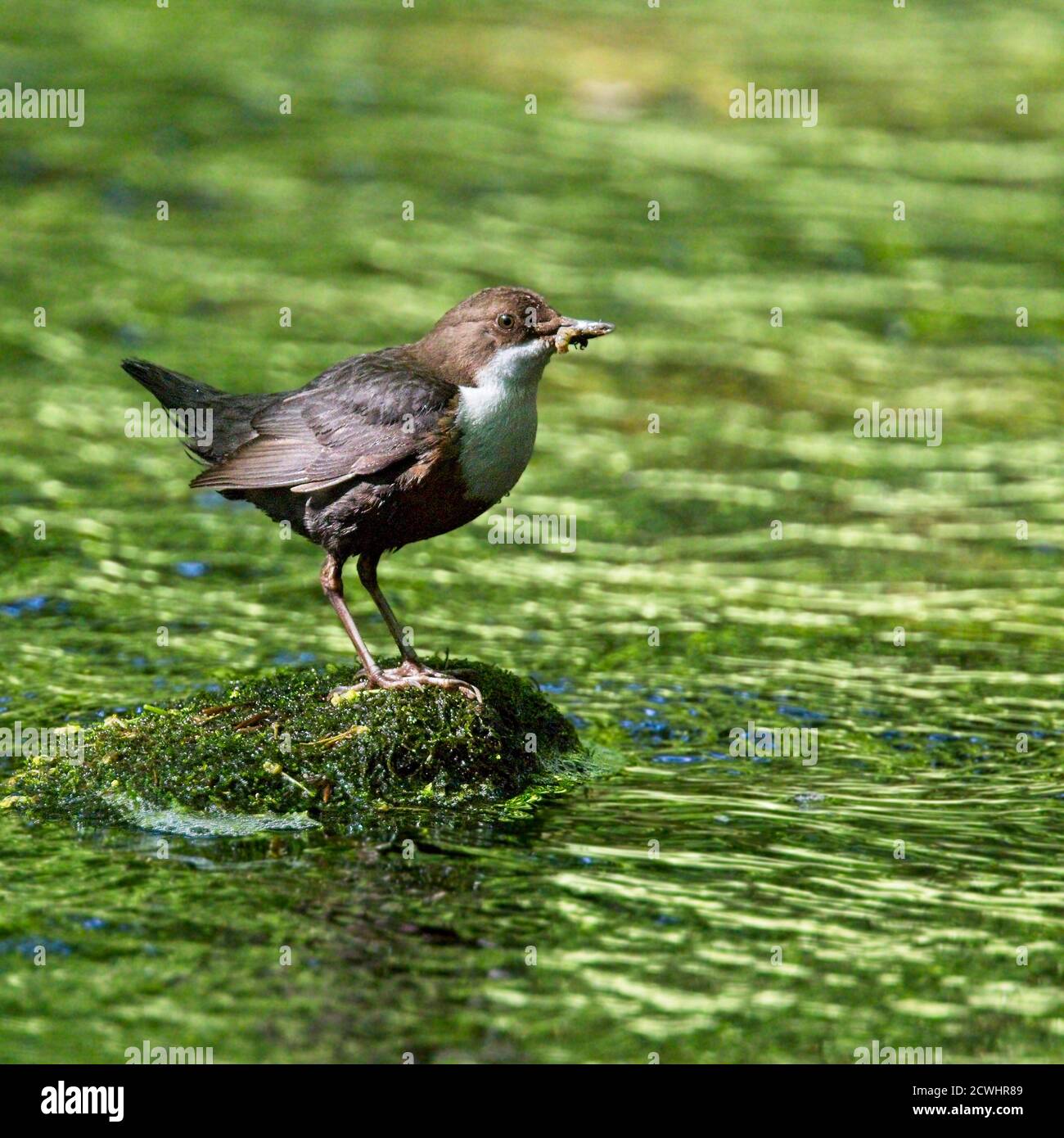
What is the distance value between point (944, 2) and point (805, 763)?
18611 millimetres

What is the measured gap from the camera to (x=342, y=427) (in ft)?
23.4

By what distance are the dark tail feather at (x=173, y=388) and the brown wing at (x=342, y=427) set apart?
314mm

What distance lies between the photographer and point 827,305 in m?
15.7

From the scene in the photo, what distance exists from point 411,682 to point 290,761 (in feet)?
1.90

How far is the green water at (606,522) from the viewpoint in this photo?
19.1ft

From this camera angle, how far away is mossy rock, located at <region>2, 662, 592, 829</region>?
685 cm

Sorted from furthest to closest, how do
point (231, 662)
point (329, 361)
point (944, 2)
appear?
point (944, 2)
point (329, 361)
point (231, 662)

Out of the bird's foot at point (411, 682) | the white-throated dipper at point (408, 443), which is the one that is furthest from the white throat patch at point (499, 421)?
Result: the bird's foot at point (411, 682)

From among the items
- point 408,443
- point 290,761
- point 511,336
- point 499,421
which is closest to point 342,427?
point 408,443

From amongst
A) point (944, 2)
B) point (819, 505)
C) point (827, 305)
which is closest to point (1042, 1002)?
point (819, 505)

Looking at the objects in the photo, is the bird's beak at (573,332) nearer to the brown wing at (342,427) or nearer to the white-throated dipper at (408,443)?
the white-throated dipper at (408,443)

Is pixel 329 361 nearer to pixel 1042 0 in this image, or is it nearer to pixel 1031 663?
pixel 1031 663

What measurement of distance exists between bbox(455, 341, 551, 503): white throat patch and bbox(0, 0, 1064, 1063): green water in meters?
1.32

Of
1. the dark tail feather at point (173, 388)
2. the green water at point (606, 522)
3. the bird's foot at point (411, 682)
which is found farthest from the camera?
Result: the dark tail feather at point (173, 388)
